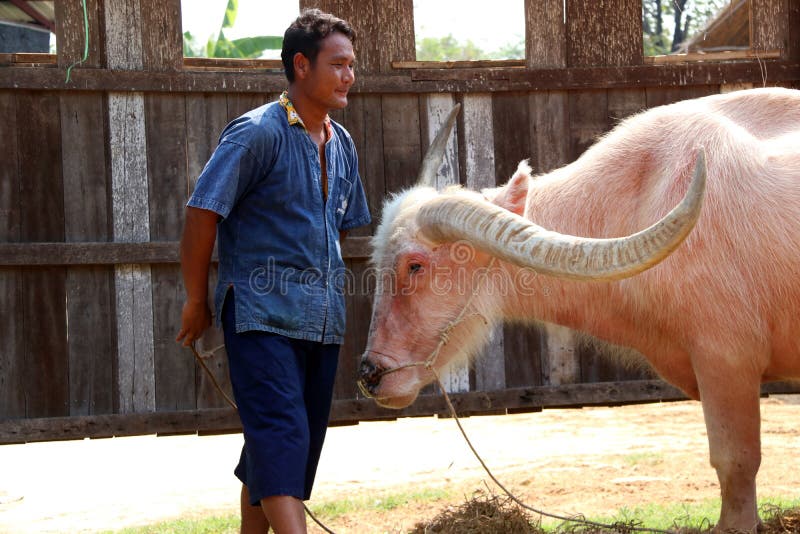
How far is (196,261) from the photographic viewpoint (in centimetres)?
383

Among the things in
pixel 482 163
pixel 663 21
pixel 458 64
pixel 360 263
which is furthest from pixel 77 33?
pixel 663 21

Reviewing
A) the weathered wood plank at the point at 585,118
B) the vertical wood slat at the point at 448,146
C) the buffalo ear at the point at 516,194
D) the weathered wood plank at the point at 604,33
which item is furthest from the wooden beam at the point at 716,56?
the buffalo ear at the point at 516,194

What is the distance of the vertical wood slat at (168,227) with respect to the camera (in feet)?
21.8

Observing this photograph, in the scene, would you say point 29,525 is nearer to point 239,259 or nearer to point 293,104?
point 239,259

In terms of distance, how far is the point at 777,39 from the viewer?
7359mm

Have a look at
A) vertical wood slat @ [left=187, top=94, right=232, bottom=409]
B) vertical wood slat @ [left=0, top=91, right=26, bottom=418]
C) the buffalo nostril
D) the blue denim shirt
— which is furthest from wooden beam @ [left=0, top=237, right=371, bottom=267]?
the blue denim shirt

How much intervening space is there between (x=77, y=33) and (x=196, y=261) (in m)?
3.48

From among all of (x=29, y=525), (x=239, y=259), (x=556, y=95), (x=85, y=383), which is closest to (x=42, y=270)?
(x=85, y=383)

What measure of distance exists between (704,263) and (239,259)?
216cm

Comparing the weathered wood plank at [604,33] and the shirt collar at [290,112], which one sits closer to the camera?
the shirt collar at [290,112]

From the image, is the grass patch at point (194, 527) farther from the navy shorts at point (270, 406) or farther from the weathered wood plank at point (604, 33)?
the weathered wood plank at point (604, 33)

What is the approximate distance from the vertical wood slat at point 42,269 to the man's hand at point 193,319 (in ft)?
9.31

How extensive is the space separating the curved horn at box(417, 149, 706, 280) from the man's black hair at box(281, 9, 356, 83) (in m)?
0.96

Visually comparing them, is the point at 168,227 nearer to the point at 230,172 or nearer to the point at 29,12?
the point at 230,172
